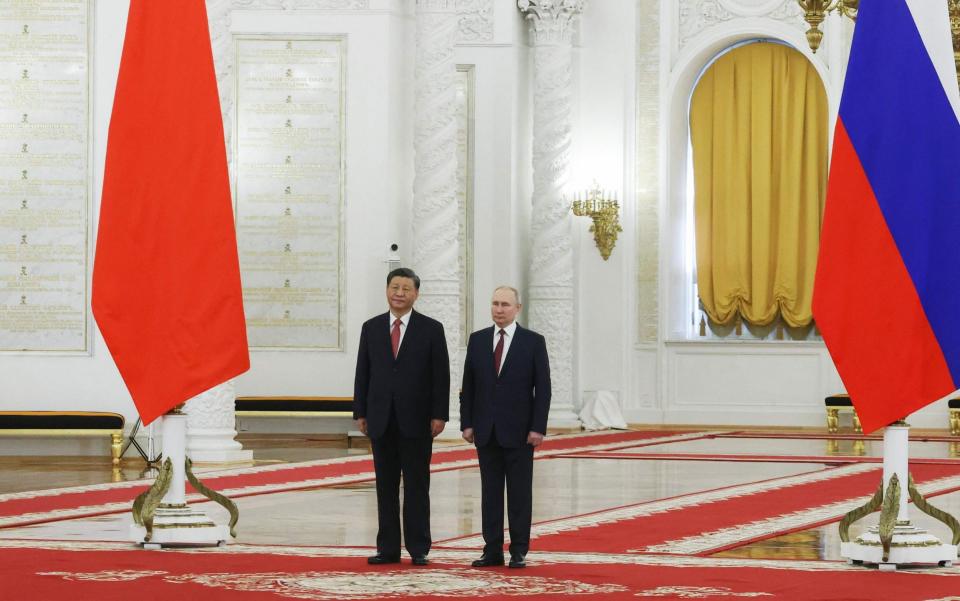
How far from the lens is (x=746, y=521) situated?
8414mm

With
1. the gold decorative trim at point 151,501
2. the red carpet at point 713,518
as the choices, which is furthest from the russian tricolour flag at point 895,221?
the gold decorative trim at point 151,501

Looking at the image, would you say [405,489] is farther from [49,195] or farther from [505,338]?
[49,195]

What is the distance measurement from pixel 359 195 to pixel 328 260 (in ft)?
2.32

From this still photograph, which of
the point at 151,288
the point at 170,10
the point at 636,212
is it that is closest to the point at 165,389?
the point at 151,288

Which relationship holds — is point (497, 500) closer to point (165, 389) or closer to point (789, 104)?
point (165, 389)

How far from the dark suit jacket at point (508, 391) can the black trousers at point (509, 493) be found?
0.06m

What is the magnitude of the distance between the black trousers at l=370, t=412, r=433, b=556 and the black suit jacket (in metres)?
0.06

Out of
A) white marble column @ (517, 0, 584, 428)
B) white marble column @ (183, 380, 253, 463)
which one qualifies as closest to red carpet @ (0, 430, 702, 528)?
white marble column @ (183, 380, 253, 463)

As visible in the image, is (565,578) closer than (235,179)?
Yes

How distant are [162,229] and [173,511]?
4.28 ft

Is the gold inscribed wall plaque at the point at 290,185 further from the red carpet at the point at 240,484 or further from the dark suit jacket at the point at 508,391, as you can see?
the dark suit jacket at the point at 508,391

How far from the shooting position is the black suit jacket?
22.1 ft

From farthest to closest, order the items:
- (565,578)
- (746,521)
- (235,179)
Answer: (235,179)
(746,521)
(565,578)

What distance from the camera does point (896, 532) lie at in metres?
6.65
